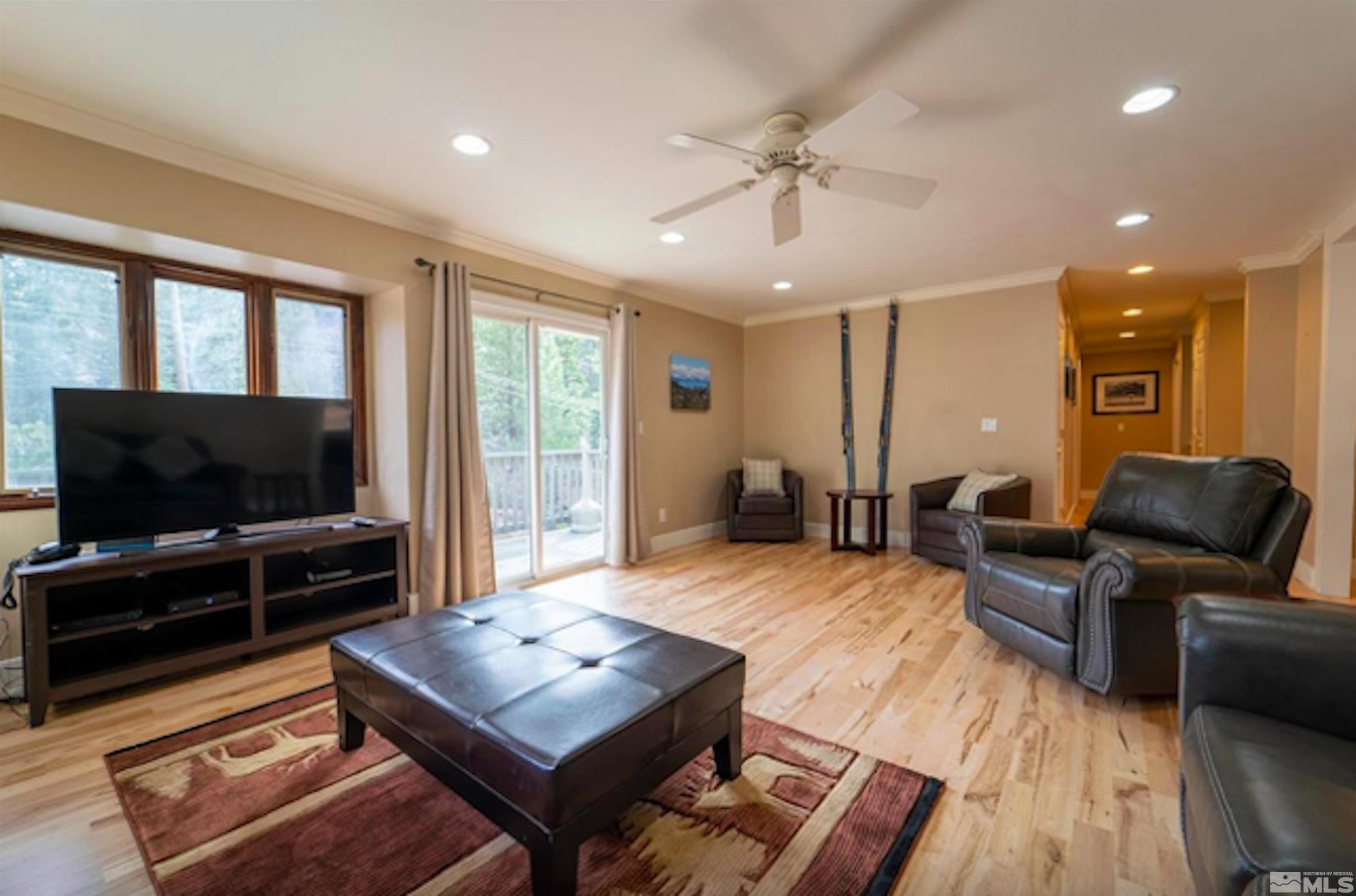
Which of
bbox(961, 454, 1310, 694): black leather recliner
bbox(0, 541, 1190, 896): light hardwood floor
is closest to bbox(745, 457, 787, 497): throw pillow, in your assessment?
bbox(0, 541, 1190, 896): light hardwood floor

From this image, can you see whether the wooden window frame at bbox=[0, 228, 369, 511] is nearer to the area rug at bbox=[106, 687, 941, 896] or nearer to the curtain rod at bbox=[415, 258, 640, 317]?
the curtain rod at bbox=[415, 258, 640, 317]

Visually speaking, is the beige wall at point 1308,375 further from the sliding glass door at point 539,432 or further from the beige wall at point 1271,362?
the sliding glass door at point 539,432

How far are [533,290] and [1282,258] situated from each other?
559 cm

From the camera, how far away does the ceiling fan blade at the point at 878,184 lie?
85.7 inches

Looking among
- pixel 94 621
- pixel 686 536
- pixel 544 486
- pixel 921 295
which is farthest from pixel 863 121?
pixel 686 536

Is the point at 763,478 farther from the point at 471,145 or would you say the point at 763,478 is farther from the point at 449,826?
the point at 449,826

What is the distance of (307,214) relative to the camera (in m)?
2.88

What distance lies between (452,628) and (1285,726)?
2259 mm

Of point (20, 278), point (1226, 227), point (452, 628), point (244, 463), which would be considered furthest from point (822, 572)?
point (20, 278)

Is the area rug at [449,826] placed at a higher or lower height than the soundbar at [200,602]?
lower

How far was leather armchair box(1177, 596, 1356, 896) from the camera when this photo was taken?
853 millimetres

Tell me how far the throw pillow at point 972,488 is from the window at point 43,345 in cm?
541

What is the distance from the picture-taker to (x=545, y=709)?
1.36m

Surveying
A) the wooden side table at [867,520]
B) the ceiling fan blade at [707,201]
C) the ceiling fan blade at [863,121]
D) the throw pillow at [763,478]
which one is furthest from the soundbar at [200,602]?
the wooden side table at [867,520]
